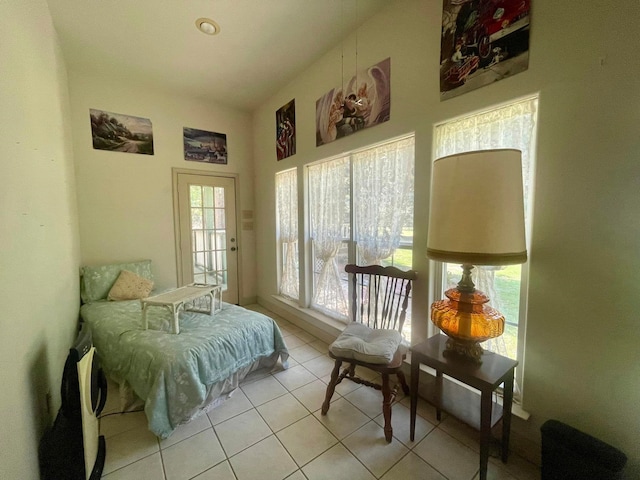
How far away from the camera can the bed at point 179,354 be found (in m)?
1.62

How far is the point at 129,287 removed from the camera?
285 cm

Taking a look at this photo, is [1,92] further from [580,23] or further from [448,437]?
[448,437]

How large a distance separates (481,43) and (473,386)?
1.91 meters

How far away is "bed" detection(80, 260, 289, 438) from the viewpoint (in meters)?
1.62

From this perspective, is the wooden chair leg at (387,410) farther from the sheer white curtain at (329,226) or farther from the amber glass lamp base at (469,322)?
the sheer white curtain at (329,226)

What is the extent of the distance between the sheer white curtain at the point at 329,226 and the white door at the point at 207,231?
1557 millimetres

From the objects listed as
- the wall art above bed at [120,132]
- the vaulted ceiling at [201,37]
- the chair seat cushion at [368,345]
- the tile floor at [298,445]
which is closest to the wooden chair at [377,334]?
the chair seat cushion at [368,345]

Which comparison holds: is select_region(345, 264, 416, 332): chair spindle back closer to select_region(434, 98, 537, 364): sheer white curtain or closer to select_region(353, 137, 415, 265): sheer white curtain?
select_region(353, 137, 415, 265): sheer white curtain

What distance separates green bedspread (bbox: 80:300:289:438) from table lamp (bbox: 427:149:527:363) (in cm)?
158

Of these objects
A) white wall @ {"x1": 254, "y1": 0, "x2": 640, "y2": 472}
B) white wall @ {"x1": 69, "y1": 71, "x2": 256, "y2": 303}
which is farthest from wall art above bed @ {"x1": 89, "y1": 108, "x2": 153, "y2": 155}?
white wall @ {"x1": 254, "y1": 0, "x2": 640, "y2": 472}

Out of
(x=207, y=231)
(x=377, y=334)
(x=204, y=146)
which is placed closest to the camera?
(x=377, y=334)

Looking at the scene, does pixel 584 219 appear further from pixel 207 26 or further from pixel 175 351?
pixel 207 26

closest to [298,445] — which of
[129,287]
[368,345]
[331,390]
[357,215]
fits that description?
[331,390]

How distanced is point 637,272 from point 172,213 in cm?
416
